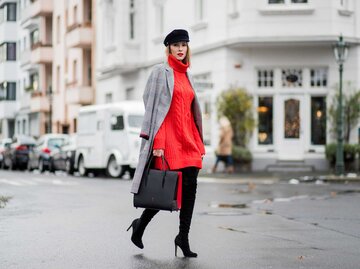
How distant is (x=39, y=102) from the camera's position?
60969mm

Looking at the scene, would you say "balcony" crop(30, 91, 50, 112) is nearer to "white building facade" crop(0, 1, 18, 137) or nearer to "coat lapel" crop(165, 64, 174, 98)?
"white building facade" crop(0, 1, 18, 137)

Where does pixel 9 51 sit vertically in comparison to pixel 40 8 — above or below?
below

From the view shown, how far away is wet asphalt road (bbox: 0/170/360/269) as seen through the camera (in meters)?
7.87

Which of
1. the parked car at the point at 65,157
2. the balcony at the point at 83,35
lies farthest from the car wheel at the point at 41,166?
the balcony at the point at 83,35

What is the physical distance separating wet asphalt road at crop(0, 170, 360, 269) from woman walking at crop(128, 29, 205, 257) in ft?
2.05

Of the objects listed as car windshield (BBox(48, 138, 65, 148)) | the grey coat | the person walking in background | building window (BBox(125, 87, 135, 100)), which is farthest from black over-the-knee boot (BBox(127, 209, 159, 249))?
building window (BBox(125, 87, 135, 100))

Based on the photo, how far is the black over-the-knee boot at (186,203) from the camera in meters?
7.97

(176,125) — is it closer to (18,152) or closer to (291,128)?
(291,128)

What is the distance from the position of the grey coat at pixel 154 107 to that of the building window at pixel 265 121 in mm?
23818

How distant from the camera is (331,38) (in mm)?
30375

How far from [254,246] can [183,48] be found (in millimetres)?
2147

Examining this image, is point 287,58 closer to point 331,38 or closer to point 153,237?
point 331,38

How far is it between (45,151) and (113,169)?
23.3 feet

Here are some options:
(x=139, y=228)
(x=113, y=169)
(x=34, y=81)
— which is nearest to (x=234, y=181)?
(x=113, y=169)
